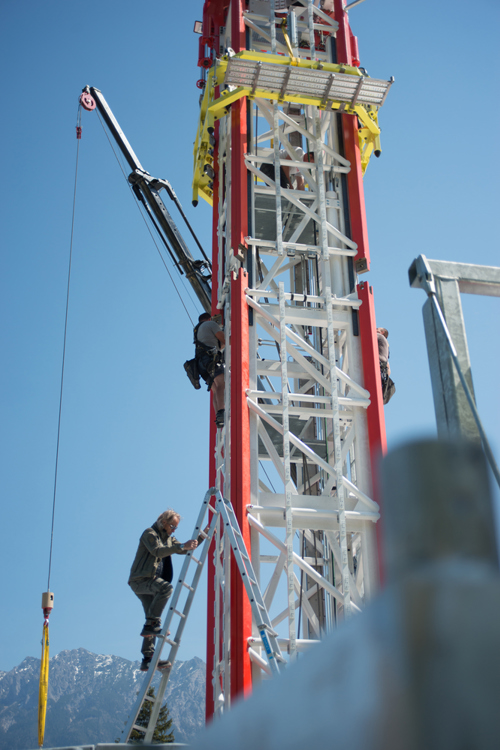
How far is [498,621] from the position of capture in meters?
1.62

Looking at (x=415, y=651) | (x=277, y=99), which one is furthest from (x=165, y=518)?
(x=415, y=651)

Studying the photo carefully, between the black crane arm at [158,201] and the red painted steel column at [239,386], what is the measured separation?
18.1 feet

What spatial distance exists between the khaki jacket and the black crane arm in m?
7.50

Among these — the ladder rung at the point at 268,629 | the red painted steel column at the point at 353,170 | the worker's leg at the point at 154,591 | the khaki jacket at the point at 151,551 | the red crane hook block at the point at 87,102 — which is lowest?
the ladder rung at the point at 268,629

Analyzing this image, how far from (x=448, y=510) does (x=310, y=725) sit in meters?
0.57

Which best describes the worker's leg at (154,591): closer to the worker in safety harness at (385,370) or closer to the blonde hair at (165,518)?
the blonde hair at (165,518)

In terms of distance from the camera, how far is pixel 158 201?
17.9 m

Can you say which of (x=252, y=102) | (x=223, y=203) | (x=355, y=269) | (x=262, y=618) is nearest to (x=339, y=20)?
(x=252, y=102)

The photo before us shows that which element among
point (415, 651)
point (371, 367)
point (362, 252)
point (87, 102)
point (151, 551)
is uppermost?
point (87, 102)

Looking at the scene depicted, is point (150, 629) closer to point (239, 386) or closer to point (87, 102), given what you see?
point (239, 386)

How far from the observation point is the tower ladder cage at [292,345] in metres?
8.98

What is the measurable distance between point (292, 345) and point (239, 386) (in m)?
1.05

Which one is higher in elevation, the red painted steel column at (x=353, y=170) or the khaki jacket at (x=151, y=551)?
the red painted steel column at (x=353, y=170)

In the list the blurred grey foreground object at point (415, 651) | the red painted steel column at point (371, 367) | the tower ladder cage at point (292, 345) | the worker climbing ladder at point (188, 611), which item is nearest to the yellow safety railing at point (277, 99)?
the tower ladder cage at point (292, 345)
